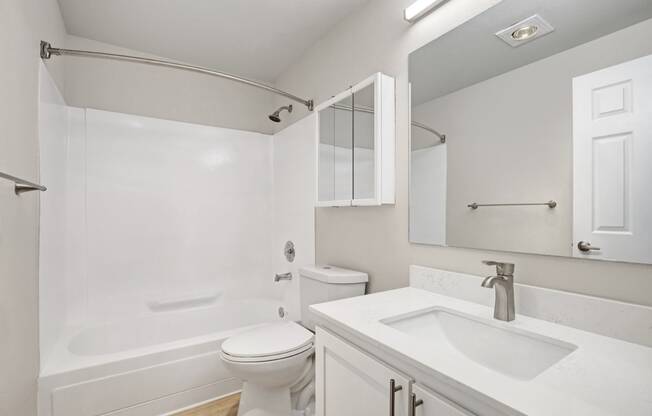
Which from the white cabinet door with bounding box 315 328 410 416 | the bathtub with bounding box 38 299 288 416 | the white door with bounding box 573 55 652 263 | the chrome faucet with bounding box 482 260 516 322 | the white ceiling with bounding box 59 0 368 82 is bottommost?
the bathtub with bounding box 38 299 288 416

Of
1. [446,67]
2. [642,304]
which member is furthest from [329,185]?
[642,304]

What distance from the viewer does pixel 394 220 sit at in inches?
61.8

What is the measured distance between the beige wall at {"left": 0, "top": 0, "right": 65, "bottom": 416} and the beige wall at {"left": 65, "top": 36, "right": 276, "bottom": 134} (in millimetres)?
750

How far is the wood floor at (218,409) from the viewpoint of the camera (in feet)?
5.89

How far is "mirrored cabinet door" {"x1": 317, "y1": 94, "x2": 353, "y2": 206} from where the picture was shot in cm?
172

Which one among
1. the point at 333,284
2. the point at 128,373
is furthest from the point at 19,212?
the point at 333,284

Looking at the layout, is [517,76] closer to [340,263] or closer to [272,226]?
[340,263]

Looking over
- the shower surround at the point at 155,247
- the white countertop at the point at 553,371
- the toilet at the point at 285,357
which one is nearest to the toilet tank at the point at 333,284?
the toilet at the point at 285,357

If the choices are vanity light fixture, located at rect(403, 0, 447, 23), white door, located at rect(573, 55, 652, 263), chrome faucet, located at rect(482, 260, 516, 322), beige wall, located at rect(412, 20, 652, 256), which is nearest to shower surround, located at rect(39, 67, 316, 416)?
vanity light fixture, located at rect(403, 0, 447, 23)

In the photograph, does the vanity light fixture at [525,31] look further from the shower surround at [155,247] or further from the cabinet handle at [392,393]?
the shower surround at [155,247]

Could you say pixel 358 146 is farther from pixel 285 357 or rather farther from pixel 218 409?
pixel 218 409

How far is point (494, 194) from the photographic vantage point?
116 cm

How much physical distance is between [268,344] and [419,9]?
1.74 m

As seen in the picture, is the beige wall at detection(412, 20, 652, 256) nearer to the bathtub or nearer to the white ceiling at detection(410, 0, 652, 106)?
the white ceiling at detection(410, 0, 652, 106)
